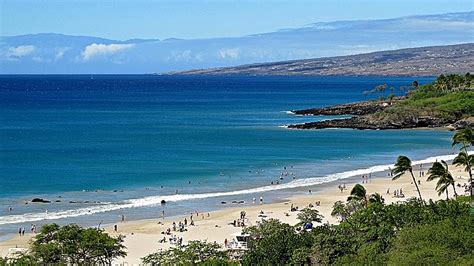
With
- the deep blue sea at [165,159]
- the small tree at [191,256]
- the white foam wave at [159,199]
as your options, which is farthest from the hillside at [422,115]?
the small tree at [191,256]

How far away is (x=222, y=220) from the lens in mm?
43250

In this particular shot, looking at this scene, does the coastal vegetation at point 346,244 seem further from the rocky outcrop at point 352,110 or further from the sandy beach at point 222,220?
the rocky outcrop at point 352,110

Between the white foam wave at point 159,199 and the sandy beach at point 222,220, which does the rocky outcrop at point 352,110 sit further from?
the sandy beach at point 222,220

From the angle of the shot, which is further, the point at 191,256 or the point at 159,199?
the point at 159,199

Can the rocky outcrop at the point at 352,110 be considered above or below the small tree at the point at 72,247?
above

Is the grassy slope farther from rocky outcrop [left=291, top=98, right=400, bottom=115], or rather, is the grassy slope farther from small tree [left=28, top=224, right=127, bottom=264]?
small tree [left=28, top=224, right=127, bottom=264]

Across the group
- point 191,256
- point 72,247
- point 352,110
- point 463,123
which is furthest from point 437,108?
point 72,247

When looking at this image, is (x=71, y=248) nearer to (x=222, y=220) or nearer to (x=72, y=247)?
(x=72, y=247)

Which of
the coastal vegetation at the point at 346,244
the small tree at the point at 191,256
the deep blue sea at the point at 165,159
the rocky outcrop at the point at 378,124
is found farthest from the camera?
the rocky outcrop at the point at 378,124

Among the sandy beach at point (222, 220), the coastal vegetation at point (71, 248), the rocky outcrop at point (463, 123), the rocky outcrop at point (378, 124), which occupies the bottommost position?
the sandy beach at point (222, 220)

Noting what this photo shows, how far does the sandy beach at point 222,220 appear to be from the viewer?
37.4 meters

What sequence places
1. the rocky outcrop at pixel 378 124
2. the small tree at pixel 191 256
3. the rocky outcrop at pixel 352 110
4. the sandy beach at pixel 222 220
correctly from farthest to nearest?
the rocky outcrop at pixel 352 110 → the rocky outcrop at pixel 378 124 → the sandy beach at pixel 222 220 → the small tree at pixel 191 256

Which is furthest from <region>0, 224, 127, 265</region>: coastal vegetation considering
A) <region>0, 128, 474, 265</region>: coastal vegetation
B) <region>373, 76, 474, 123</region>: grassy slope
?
<region>373, 76, 474, 123</region>: grassy slope

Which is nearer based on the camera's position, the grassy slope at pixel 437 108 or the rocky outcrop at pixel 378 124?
the rocky outcrop at pixel 378 124
